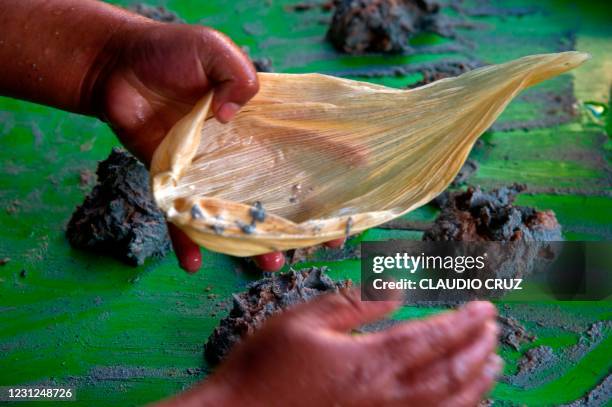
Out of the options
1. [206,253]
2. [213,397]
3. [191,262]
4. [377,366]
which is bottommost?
[206,253]

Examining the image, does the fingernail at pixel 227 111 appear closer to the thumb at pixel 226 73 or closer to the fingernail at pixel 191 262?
the thumb at pixel 226 73

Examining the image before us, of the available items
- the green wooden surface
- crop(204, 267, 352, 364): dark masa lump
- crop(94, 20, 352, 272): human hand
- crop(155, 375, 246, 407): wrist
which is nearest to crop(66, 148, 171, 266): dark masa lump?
the green wooden surface

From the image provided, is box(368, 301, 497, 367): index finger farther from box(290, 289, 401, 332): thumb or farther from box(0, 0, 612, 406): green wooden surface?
box(0, 0, 612, 406): green wooden surface

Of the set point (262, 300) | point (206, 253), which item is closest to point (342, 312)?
point (262, 300)

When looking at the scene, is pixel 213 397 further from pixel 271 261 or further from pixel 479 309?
pixel 271 261

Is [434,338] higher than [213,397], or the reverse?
[434,338]

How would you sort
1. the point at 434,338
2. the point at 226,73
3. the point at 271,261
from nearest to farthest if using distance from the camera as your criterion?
the point at 434,338 < the point at 226,73 < the point at 271,261
